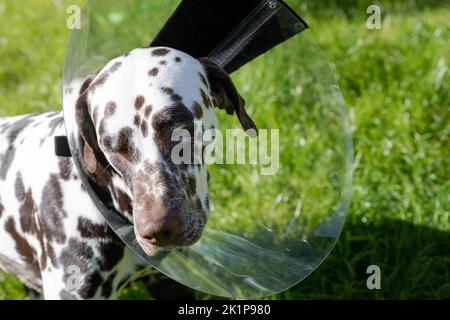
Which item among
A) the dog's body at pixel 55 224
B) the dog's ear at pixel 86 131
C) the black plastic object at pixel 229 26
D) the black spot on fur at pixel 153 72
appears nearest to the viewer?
the black spot on fur at pixel 153 72

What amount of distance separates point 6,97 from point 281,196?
2.38 metres

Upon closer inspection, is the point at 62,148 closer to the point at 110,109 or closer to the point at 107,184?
the point at 107,184

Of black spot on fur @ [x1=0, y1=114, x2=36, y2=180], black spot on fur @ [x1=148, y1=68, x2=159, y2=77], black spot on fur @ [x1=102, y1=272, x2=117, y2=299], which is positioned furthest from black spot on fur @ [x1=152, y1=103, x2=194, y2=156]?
black spot on fur @ [x1=0, y1=114, x2=36, y2=180]

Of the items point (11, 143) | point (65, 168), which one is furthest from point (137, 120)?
point (11, 143)

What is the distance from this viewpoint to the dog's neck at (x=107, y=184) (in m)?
2.43

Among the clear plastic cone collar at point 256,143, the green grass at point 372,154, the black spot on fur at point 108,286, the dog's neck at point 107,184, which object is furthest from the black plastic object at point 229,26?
the black spot on fur at point 108,286

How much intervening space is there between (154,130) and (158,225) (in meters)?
0.28

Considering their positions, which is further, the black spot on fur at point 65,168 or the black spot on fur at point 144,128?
the black spot on fur at point 65,168

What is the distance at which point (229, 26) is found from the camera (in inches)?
107

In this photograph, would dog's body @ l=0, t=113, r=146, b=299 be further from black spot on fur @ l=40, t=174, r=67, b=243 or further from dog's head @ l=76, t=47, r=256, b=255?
dog's head @ l=76, t=47, r=256, b=255

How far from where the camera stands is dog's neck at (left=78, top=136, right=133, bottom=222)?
2.43 meters

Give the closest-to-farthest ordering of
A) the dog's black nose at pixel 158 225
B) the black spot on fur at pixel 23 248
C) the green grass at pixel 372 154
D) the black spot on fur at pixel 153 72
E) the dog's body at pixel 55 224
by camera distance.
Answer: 1. the dog's black nose at pixel 158 225
2. the black spot on fur at pixel 153 72
3. the dog's body at pixel 55 224
4. the black spot on fur at pixel 23 248
5. the green grass at pixel 372 154

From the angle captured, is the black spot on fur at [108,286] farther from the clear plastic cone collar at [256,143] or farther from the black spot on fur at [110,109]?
the black spot on fur at [110,109]

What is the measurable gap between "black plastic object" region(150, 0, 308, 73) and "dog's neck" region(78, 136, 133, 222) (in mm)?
521
